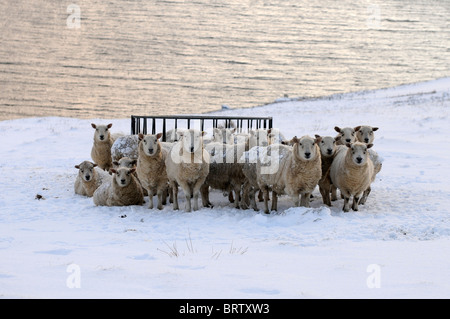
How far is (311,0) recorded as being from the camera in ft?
278

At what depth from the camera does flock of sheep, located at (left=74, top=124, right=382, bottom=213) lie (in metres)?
9.78

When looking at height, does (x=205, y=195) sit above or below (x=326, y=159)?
below

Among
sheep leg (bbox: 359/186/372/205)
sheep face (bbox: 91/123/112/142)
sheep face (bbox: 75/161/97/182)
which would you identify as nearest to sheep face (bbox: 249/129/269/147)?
sheep leg (bbox: 359/186/372/205)

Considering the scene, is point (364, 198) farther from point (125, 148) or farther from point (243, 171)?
point (125, 148)

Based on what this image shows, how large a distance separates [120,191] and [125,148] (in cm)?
187

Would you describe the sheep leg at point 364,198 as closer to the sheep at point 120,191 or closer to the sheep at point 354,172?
the sheep at point 354,172

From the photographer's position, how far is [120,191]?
10.8 metres

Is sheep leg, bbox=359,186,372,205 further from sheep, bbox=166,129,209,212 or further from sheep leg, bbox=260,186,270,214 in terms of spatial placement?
sheep, bbox=166,129,209,212

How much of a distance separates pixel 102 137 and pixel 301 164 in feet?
19.0

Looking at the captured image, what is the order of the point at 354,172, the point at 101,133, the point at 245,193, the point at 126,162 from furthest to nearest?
the point at 101,133
the point at 126,162
the point at 245,193
the point at 354,172

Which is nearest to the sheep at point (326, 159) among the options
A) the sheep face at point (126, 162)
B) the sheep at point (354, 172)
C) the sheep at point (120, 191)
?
the sheep at point (354, 172)

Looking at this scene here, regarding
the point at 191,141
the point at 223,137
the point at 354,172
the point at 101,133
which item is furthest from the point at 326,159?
the point at 101,133
